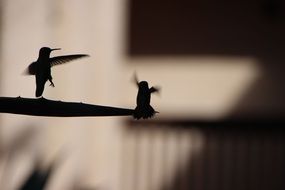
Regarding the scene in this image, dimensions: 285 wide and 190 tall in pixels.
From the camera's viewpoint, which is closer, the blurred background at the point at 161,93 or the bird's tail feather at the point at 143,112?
the bird's tail feather at the point at 143,112

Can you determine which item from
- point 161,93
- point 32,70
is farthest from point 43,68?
point 161,93

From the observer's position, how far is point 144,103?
0.43m

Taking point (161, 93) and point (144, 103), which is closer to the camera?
point (144, 103)

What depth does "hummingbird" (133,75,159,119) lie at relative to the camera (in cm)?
42

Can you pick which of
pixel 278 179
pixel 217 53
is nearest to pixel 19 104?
pixel 278 179

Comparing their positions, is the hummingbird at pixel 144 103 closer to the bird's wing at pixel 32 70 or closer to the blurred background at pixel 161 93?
the bird's wing at pixel 32 70

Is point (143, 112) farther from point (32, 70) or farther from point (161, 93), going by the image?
point (161, 93)

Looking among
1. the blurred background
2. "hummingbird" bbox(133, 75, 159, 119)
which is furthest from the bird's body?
the blurred background

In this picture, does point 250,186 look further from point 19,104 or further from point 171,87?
point 19,104

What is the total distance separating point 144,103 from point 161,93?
3982mm

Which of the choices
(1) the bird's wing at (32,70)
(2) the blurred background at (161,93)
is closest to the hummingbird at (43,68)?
(1) the bird's wing at (32,70)

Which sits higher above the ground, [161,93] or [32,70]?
[161,93]

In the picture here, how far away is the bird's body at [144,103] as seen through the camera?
42 cm

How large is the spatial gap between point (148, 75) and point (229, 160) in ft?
2.96
